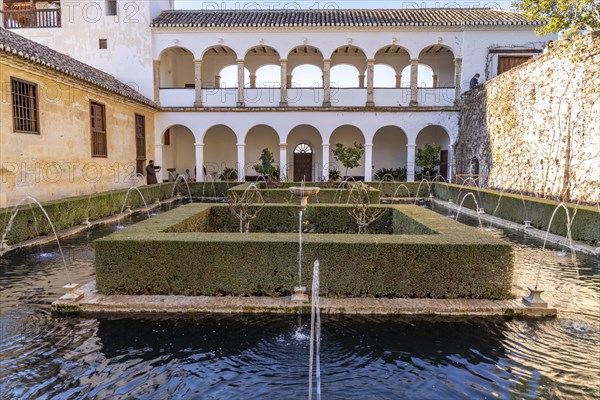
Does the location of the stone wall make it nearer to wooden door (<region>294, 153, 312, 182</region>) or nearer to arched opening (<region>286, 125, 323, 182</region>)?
arched opening (<region>286, 125, 323, 182</region>)

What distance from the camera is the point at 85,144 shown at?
1394cm

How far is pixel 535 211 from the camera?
10.3m

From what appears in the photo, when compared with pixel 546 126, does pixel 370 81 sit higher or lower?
higher

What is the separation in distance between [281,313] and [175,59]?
22285mm

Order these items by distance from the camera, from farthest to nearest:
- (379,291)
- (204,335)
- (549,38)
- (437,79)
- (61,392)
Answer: (437,79) < (549,38) < (379,291) < (204,335) < (61,392)

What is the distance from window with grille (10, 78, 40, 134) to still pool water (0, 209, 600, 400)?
7.10 meters

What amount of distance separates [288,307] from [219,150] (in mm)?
20469

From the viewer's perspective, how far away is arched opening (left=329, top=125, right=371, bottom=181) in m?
23.7

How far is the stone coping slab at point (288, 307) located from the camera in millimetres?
4852

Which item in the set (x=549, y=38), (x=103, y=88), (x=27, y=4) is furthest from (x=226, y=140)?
(x=549, y=38)

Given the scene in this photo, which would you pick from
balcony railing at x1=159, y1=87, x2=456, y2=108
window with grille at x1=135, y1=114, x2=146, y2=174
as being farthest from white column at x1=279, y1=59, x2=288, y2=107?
window with grille at x1=135, y1=114, x2=146, y2=174

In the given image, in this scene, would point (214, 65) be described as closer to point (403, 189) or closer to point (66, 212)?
point (403, 189)

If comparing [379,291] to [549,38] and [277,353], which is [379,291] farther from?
[549,38]

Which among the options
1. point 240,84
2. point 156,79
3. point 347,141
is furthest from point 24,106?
point 347,141
